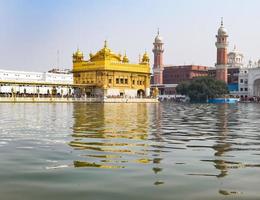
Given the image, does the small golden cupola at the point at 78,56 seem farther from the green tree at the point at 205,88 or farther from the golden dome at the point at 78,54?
the green tree at the point at 205,88

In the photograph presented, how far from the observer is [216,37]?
10831cm

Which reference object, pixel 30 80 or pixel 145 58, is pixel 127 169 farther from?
pixel 30 80

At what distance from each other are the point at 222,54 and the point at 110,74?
136 feet

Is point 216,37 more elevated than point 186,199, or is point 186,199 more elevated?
point 216,37

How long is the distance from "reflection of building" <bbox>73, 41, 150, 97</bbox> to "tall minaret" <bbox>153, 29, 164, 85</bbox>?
43.7 meters

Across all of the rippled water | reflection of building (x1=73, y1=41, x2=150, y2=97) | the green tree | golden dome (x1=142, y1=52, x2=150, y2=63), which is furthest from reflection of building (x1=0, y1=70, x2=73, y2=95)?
the rippled water

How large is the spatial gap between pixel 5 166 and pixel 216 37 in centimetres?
10582

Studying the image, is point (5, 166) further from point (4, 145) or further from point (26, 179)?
point (4, 145)

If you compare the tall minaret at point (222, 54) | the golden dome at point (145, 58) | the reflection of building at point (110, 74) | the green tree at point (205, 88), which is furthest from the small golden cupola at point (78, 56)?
the tall minaret at point (222, 54)

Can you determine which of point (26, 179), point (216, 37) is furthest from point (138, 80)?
point (26, 179)

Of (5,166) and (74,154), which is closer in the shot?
(5,166)

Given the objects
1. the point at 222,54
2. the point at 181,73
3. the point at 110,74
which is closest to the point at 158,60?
the point at 181,73

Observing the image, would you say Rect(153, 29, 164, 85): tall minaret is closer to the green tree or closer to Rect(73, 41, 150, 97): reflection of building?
the green tree

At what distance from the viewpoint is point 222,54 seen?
105125mm
